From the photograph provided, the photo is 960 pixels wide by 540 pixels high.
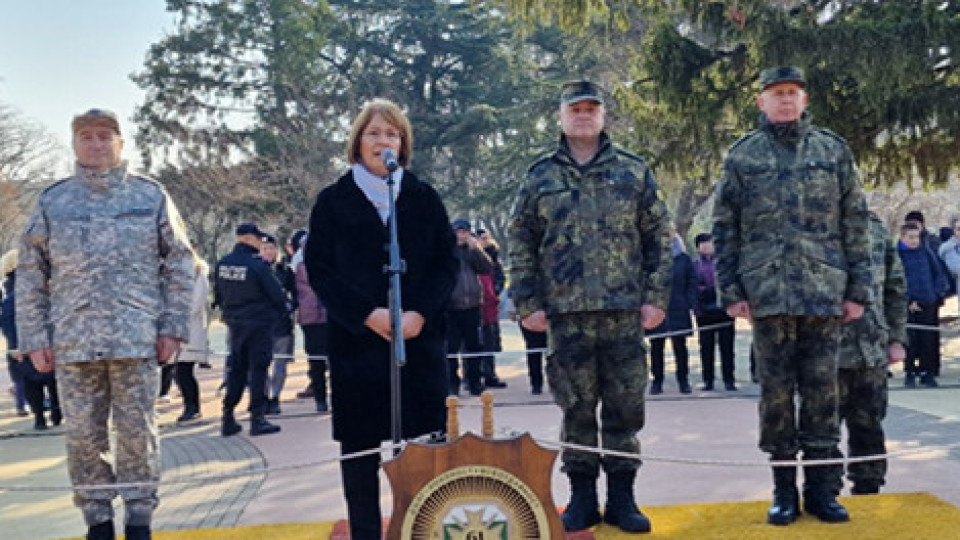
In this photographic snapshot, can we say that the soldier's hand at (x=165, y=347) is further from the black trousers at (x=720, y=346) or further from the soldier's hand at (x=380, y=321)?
the black trousers at (x=720, y=346)

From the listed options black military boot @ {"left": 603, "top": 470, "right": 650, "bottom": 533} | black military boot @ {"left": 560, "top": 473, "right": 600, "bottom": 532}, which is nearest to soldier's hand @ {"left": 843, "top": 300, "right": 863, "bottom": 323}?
black military boot @ {"left": 603, "top": 470, "right": 650, "bottom": 533}

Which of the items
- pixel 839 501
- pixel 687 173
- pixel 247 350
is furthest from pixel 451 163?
pixel 839 501

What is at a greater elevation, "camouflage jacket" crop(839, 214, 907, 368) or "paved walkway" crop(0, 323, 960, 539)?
"camouflage jacket" crop(839, 214, 907, 368)

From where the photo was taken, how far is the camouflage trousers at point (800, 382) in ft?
14.3

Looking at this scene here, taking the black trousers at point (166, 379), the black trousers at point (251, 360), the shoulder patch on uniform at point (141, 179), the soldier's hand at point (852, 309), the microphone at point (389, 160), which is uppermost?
the shoulder patch on uniform at point (141, 179)

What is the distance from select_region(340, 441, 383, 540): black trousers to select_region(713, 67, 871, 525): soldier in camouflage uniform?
5.88 ft

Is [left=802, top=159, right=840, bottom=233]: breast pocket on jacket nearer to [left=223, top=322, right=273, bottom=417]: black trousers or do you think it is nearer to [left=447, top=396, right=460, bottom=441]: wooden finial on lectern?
[left=447, top=396, right=460, bottom=441]: wooden finial on lectern

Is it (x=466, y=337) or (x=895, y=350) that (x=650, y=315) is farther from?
(x=466, y=337)

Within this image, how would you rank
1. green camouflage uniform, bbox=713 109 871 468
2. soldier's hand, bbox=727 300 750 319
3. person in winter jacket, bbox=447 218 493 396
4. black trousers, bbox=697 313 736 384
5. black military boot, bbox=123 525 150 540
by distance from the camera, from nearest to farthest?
1. black military boot, bbox=123 525 150 540
2. green camouflage uniform, bbox=713 109 871 468
3. soldier's hand, bbox=727 300 750 319
4. person in winter jacket, bbox=447 218 493 396
5. black trousers, bbox=697 313 736 384

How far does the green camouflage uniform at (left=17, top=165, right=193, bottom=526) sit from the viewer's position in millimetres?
4062

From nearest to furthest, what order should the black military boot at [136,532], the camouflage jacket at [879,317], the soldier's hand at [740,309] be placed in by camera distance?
1. the black military boot at [136,532]
2. the soldier's hand at [740,309]
3. the camouflage jacket at [879,317]

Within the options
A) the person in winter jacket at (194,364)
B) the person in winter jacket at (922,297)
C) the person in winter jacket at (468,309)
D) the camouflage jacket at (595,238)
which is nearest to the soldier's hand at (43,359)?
the camouflage jacket at (595,238)

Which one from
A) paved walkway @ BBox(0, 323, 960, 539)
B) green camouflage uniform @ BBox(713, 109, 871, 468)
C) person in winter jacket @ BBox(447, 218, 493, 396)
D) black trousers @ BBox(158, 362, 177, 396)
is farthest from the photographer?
black trousers @ BBox(158, 362, 177, 396)

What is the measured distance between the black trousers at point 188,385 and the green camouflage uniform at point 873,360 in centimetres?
697
